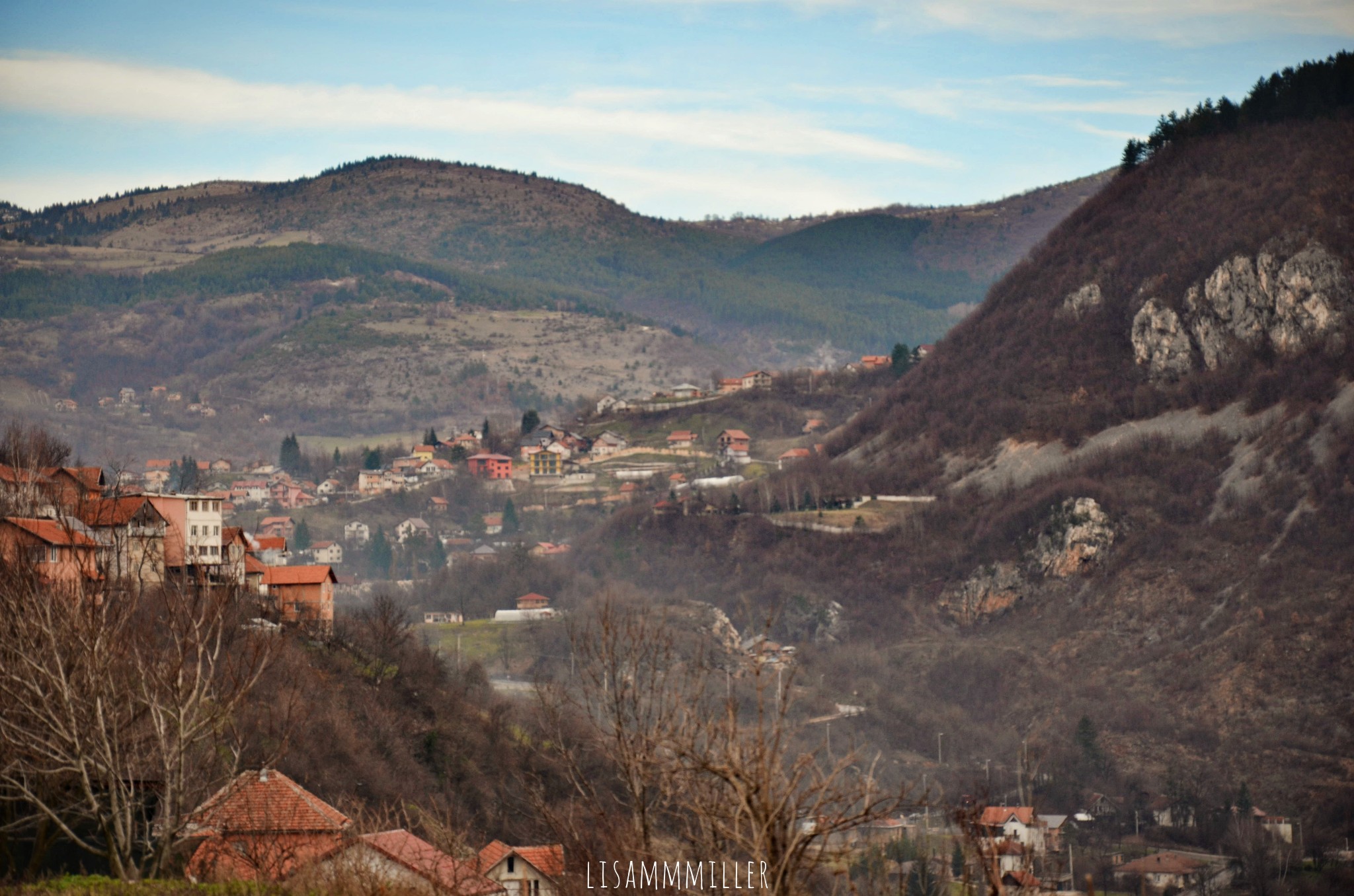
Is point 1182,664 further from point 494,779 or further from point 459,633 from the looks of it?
point 494,779

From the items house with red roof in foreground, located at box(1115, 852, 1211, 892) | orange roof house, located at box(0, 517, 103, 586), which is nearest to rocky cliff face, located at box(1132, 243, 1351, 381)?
house with red roof in foreground, located at box(1115, 852, 1211, 892)

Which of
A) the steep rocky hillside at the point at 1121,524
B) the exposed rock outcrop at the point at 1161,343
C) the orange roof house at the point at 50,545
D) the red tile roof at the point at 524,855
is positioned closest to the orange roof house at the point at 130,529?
the orange roof house at the point at 50,545

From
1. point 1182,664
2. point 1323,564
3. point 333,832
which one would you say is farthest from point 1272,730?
point 333,832

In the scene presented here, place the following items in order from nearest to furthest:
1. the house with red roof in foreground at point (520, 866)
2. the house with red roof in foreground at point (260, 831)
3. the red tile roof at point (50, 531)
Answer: the house with red roof in foreground at point (260, 831) → the house with red roof in foreground at point (520, 866) → the red tile roof at point (50, 531)

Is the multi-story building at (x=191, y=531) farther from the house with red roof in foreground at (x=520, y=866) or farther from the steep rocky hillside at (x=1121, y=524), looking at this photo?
the steep rocky hillside at (x=1121, y=524)

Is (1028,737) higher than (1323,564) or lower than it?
lower

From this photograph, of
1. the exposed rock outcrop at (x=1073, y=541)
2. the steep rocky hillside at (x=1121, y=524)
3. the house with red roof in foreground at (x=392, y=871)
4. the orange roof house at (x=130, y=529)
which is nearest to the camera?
the house with red roof in foreground at (x=392, y=871)

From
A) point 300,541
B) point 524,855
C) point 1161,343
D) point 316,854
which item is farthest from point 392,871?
point 300,541
